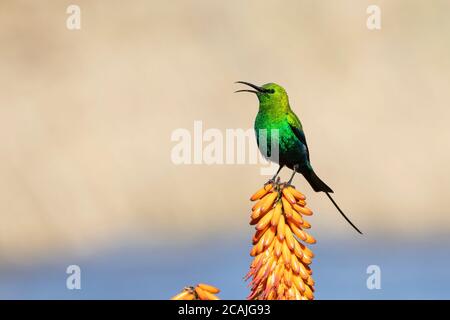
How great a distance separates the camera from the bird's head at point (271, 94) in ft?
32.6

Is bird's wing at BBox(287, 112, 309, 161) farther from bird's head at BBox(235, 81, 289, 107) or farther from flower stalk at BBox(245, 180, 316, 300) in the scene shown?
flower stalk at BBox(245, 180, 316, 300)

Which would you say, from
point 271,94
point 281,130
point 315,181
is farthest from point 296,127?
point 315,181

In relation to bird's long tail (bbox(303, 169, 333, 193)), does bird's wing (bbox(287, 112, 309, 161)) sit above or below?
above

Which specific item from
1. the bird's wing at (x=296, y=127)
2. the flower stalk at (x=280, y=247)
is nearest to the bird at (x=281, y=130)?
the bird's wing at (x=296, y=127)

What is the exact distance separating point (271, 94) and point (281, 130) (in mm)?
599

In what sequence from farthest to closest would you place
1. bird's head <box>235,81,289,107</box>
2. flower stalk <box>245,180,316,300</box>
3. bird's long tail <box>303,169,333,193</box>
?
bird's head <box>235,81,289,107</box>, bird's long tail <box>303,169,333,193</box>, flower stalk <box>245,180,316,300</box>

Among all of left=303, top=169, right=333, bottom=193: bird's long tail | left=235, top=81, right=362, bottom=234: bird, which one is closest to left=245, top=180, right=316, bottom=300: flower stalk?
left=303, top=169, right=333, bottom=193: bird's long tail

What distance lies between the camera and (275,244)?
6238mm

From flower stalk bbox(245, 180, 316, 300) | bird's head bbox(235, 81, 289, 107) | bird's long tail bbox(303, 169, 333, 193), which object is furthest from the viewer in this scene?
bird's head bbox(235, 81, 289, 107)

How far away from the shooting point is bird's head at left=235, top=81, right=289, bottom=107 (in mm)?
9938

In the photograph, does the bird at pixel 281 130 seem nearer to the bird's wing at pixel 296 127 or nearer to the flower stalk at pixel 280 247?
the bird's wing at pixel 296 127
